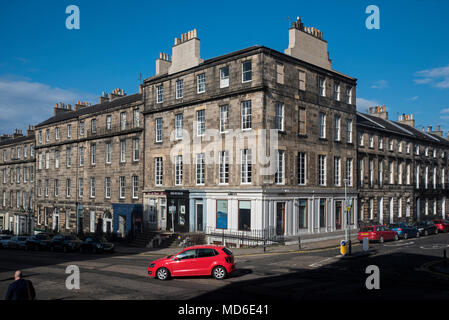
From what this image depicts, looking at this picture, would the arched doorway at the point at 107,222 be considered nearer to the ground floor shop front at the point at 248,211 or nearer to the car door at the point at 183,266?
the ground floor shop front at the point at 248,211

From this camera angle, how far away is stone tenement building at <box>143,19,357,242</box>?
32.3 meters

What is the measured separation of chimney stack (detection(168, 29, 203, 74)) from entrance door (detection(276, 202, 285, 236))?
48.9ft

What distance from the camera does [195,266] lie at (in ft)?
62.6

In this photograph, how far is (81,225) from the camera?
167ft

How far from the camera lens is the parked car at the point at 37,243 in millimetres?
40209

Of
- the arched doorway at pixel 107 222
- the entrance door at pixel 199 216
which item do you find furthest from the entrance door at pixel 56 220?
the entrance door at pixel 199 216

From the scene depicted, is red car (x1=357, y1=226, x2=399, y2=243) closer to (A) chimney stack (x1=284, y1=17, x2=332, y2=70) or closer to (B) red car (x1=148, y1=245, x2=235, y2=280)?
(A) chimney stack (x1=284, y1=17, x2=332, y2=70)

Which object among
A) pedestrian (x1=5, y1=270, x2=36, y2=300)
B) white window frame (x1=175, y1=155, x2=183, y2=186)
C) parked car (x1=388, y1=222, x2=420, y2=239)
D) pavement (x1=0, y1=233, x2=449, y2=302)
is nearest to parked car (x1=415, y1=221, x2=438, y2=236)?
parked car (x1=388, y1=222, x2=420, y2=239)

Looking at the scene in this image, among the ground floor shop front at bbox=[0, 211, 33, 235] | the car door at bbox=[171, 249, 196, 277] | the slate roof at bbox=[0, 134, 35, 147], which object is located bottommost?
the ground floor shop front at bbox=[0, 211, 33, 235]

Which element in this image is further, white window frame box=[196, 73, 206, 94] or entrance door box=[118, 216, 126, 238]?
entrance door box=[118, 216, 126, 238]

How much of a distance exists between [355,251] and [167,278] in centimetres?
1458

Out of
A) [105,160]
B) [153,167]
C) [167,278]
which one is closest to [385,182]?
[153,167]

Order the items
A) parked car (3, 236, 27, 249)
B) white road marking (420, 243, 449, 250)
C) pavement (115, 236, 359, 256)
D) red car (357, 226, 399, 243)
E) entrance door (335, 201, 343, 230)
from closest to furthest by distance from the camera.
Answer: pavement (115, 236, 359, 256) → white road marking (420, 243, 449, 250) → red car (357, 226, 399, 243) → entrance door (335, 201, 343, 230) → parked car (3, 236, 27, 249)

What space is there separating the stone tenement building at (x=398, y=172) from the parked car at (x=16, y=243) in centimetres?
3561
